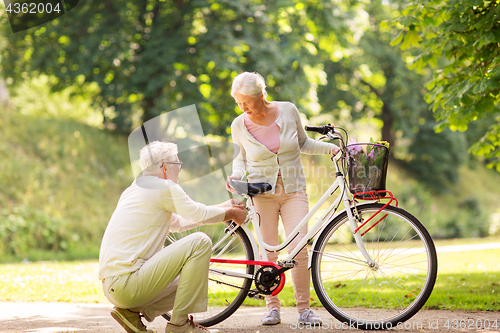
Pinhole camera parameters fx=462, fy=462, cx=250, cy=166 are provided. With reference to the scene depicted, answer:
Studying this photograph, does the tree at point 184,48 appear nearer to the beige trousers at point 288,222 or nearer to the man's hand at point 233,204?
the beige trousers at point 288,222

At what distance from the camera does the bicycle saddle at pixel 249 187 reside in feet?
12.0

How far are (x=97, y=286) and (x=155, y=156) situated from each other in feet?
10.5

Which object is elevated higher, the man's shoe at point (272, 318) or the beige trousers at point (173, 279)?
the beige trousers at point (173, 279)

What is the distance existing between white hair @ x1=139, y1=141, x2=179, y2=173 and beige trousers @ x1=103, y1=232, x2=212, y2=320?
58 cm

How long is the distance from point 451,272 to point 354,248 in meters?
4.40

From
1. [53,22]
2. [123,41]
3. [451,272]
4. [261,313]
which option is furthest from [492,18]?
[53,22]

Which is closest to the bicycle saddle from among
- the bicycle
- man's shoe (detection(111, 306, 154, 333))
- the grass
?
the bicycle

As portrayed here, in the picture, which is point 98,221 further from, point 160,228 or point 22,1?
point 160,228

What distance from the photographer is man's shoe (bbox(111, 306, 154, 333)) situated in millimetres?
3246

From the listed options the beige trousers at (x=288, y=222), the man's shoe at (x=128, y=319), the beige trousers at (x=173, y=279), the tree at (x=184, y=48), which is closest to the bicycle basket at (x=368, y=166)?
the beige trousers at (x=288, y=222)

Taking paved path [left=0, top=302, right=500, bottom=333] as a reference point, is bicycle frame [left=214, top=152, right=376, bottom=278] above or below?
above

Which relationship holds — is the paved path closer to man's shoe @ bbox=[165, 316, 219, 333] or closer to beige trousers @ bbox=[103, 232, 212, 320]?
man's shoe @ bbox=[165, 316, 219, 333]

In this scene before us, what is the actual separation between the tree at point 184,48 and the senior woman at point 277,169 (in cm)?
702

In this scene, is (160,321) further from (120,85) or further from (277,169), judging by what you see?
(120,85)
